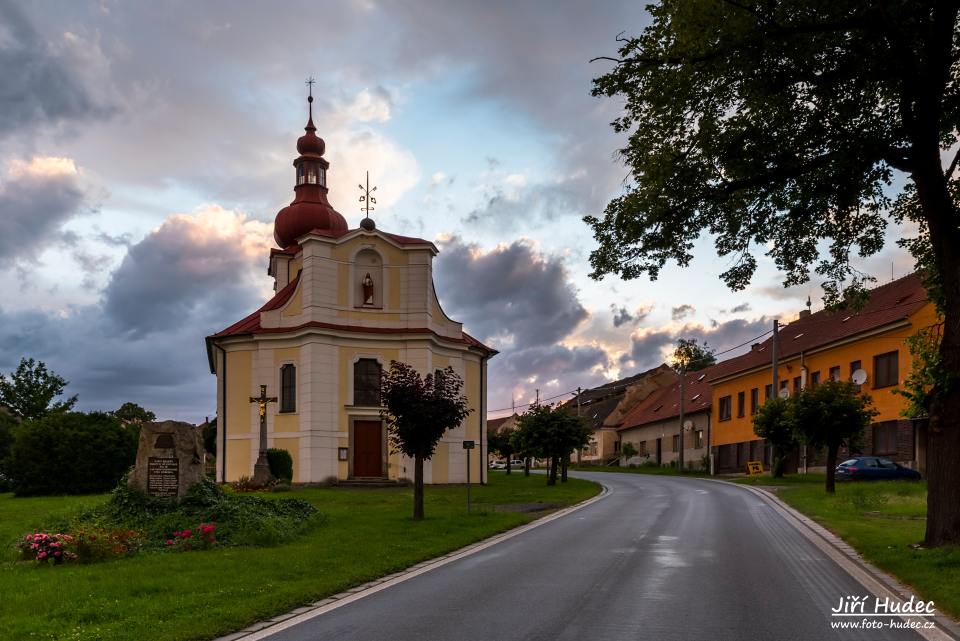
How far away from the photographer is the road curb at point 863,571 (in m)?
8.43

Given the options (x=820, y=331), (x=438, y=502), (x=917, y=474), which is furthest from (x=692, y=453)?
(x=438, y=502)

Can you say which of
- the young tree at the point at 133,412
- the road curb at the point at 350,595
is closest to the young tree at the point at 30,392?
the young tree at the point at 133,412

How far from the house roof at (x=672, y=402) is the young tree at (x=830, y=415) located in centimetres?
3016

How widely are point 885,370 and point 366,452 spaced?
2315 cm

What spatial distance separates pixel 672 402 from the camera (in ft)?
233

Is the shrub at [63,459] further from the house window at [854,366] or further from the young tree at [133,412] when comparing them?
the young tree at [133,412]

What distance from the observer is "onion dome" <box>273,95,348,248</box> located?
4788 cm

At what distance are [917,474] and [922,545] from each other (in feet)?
74.8

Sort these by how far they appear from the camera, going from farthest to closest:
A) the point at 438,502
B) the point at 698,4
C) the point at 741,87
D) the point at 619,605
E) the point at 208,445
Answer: the point at 208,445, the point at 438,502, the point at 741,87, the point at 698,4, the point at 619,605

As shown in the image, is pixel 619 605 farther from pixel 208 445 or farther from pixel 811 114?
pixel 208 445

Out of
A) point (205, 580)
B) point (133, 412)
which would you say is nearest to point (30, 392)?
point (133, 412)

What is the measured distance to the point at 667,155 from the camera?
1446 centimetres

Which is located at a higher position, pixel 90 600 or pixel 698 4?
pixel 698 4

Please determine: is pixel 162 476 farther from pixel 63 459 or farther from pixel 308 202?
pixel 308 202
